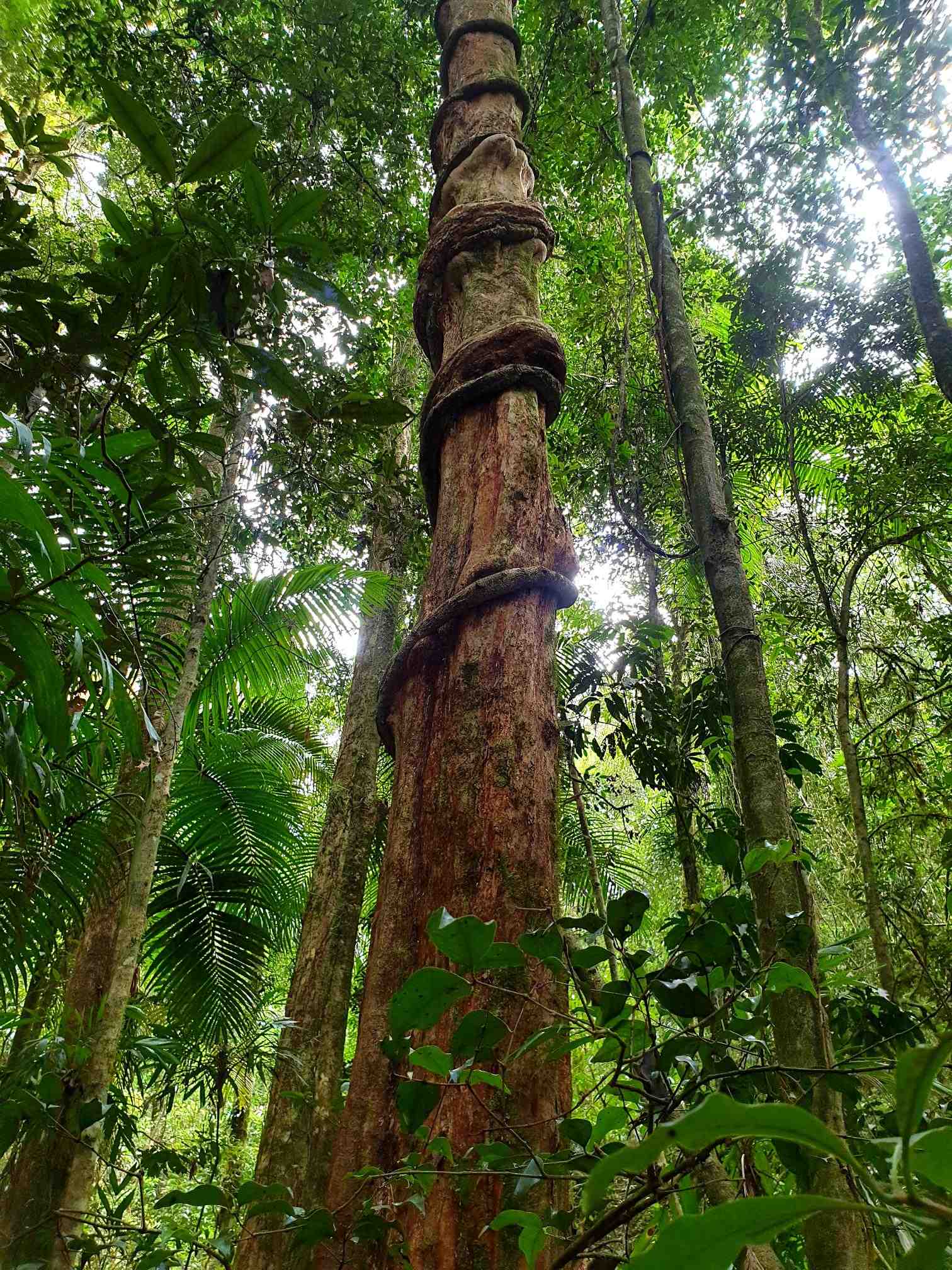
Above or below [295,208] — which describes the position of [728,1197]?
below

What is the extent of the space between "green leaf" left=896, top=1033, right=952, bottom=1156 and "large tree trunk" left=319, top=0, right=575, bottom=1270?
0.32 m

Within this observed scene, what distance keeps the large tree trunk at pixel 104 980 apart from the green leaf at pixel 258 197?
723 millimetres

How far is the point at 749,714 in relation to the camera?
54.2 inches

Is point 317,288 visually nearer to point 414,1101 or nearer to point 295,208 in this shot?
point 295,208

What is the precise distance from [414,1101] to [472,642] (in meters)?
0.71

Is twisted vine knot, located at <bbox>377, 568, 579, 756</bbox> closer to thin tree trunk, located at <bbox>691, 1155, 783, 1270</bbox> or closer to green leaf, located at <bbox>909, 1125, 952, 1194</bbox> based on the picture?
thin tree trunk, located at <bbox>691, 1155, 783, 1270</bbox>

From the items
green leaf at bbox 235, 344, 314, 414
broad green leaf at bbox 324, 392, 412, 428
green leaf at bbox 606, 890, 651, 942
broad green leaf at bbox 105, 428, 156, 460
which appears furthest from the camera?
broad green leaf at bbox 105, 428, 156, 460

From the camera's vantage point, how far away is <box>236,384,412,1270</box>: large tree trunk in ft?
8.53

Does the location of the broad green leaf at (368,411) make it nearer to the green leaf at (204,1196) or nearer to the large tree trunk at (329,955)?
the green leaf at (204,1196)

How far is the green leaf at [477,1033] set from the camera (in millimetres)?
611

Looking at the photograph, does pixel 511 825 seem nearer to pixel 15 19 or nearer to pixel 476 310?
pixel 476 310

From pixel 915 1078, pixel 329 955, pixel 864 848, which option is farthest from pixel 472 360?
pixel 329 955

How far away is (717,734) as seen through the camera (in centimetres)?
273

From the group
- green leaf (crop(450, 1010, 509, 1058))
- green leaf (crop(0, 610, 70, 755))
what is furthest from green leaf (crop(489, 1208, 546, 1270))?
green leaf (crop(0, 610, 70, 755))
